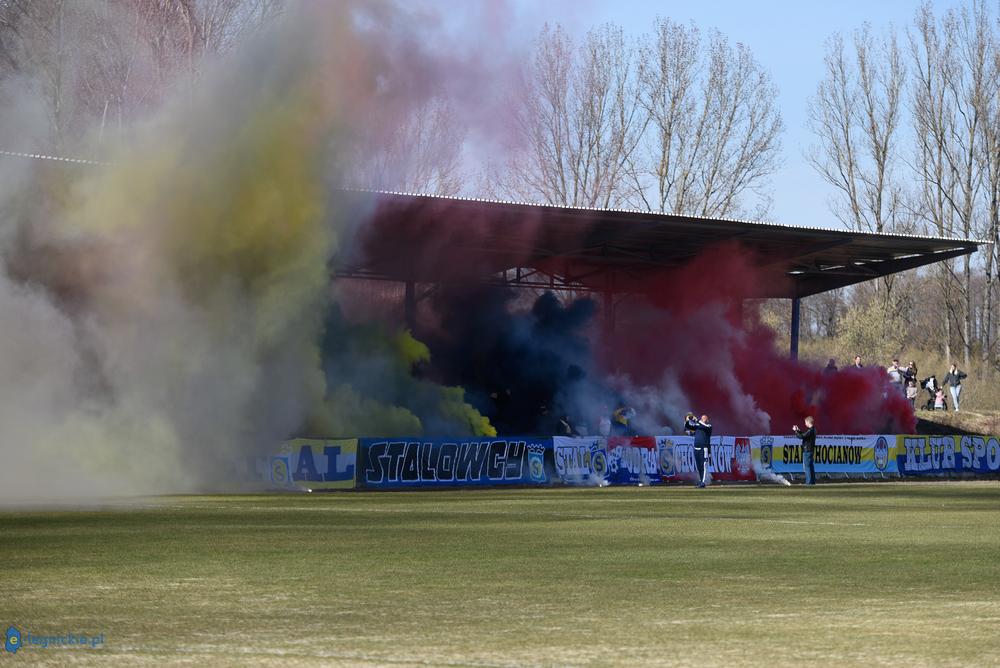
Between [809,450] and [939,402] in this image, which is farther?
[939,402]

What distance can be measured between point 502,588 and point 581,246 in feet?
124

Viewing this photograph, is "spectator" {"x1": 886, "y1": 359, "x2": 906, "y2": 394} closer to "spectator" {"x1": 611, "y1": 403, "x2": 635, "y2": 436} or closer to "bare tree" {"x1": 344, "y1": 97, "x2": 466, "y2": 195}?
"spectator" {"x1": 611, "y1": 403, "x2": 635, "y2": 436}

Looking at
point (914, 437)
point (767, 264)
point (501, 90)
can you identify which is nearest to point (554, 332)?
point (767, 264)

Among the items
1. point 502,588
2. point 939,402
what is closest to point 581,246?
point 939,402

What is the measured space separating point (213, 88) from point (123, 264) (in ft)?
17.8

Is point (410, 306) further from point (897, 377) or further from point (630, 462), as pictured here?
point (897, 377)

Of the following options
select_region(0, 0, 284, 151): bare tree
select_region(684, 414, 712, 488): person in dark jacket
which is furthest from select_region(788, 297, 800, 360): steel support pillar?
select_region(0, 0, 284, 151): bare tree

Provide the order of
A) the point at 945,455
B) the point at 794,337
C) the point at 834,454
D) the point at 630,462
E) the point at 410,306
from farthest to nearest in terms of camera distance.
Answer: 1. the point at 794,337
2. the point at 410,306
3. the point at 945,455
4. the point at 834,454
5. the point at 630,462

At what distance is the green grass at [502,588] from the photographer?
28.7ft

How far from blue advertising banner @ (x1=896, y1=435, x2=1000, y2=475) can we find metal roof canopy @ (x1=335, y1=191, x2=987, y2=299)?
825 cm

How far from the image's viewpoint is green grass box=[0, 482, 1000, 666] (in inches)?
344

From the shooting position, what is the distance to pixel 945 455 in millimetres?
46781

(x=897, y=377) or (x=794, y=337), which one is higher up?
(x=794, y=337)

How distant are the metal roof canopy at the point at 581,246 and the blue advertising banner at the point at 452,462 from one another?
7.57 m
